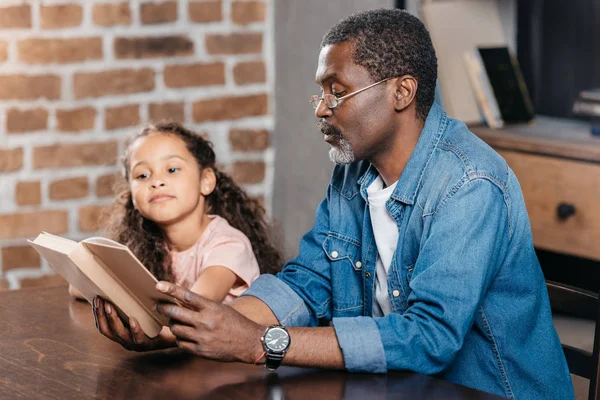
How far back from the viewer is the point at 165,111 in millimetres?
3264

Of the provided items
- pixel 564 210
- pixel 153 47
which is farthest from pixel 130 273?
pixel 153 47

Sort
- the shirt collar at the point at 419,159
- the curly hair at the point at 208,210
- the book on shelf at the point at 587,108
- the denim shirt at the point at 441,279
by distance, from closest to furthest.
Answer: the denim shirt at the point at 441,279 < the shirt collar at the point at 419,159 < the curly hair at the point at 208,210 < the book on shelf at the point at 587,108

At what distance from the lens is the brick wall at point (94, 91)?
9.82ft

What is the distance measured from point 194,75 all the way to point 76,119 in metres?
0.46

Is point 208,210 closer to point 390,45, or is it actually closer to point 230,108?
point 390,45

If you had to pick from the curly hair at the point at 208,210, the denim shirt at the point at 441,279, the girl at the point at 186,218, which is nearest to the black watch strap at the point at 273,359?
the denim shirt at the point at 441,279

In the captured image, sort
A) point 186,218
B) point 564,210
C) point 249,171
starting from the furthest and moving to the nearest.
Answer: point 249,171 → point 564,210 → point 186,218

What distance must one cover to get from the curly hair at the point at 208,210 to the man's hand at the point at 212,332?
59cm

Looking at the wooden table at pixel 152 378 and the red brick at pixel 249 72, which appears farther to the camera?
the red brick at pixel 249 72

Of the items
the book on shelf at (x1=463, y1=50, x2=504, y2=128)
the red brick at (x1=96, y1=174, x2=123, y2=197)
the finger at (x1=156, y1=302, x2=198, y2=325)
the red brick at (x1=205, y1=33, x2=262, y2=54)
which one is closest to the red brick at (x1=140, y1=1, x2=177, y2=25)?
the red brick at (x1=205, y1=33, x2=262, y2=54)

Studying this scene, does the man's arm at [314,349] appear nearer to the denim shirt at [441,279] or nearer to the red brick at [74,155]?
the denim shirt at [441,279]

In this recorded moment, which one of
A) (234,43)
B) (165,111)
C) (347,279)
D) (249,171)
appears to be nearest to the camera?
(347,279)

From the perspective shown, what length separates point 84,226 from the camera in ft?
10.4

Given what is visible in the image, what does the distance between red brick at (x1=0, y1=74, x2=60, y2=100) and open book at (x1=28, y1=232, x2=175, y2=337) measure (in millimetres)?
1503
